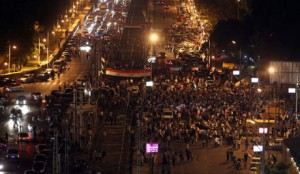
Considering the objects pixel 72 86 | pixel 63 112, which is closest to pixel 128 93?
pixel 72 86

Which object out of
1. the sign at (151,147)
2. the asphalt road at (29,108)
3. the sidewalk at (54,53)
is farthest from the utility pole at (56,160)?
the sidewalk at (54,53)

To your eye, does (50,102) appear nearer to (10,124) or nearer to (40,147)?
(10,124)

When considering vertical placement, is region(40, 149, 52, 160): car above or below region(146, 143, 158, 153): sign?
below

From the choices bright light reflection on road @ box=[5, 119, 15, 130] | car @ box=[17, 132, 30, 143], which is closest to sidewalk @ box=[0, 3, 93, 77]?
bright light reflection on road @ box=[5, 119, 15, 130]

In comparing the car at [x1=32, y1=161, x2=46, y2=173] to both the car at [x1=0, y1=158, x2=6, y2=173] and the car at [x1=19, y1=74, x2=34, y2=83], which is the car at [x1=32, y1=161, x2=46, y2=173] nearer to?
the car at [x1=0, y1=158, x2=6, y2=173]

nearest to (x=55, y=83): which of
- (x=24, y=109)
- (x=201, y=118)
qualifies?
(x=24, y=109)

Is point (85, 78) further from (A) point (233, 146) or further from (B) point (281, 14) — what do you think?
(A) point (233, 146)

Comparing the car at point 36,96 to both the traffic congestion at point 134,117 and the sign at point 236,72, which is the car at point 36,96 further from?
the sign at point 236,72
